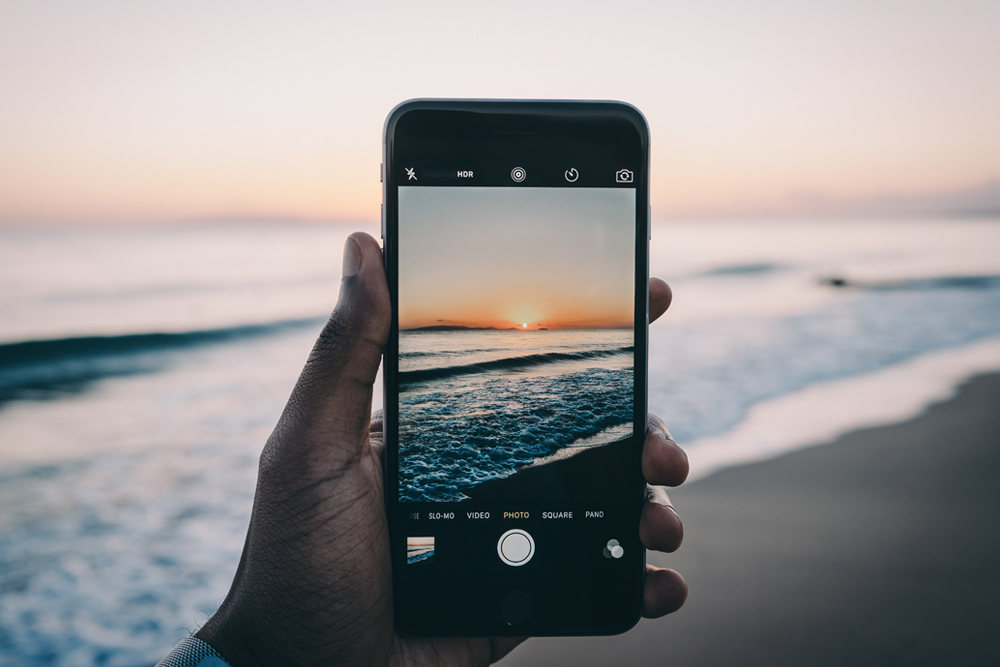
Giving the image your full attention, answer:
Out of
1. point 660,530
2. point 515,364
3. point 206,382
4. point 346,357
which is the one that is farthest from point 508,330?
point 206,382

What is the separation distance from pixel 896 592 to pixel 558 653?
188cm

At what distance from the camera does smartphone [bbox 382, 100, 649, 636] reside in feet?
5.77

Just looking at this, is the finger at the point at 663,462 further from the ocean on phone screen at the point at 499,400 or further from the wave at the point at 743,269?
the wave at the point at 743,269

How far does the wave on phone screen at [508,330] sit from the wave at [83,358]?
26.4ft

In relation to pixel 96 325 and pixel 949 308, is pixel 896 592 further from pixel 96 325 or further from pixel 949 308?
pixel 96 325

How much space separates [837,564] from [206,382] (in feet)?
23.9

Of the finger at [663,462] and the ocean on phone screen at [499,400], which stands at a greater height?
the ocean on phone screen at [499,400]

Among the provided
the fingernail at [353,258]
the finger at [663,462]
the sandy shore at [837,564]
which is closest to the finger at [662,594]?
the finger at [663,462]

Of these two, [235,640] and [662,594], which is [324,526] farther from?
[662,594]

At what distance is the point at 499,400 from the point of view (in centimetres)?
184

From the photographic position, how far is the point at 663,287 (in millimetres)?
2076

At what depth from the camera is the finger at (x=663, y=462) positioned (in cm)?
183

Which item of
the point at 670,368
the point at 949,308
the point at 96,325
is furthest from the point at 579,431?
the point at 949,308

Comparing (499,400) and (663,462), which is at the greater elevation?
(499,400)
